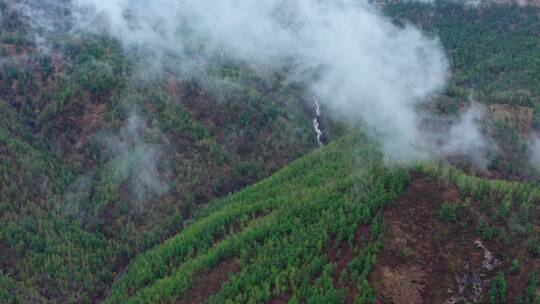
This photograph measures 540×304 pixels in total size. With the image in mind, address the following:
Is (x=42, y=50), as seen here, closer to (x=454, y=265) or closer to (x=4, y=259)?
(x=4, y=259)

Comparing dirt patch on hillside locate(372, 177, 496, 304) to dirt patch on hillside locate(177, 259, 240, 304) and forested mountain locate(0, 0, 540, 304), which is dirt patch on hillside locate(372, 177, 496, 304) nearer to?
forested mountain locate(0, 0, 540, 304)

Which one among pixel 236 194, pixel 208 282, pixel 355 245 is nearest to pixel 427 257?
pixel 355 245

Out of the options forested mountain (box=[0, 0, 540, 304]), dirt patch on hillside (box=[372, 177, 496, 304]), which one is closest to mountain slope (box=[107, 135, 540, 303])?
dirt patch on hillside (box=[372, 177, 496, 304])

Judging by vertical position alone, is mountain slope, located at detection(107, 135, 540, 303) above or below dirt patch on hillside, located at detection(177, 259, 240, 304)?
above

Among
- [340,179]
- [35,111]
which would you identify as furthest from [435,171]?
[35,111]

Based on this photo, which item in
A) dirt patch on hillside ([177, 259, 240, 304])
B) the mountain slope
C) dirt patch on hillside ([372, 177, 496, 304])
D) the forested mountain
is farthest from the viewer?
dirt patch on hillside ([177, 259, 240, 304])

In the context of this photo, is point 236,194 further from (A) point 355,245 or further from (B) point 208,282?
(A) point 355,245

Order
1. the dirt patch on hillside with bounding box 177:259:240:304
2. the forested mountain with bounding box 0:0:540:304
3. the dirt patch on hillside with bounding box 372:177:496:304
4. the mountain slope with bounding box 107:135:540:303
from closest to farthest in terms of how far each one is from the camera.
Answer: the dirt patch on hillside with bounding box 372:177:496:304, the mountain slope with bounding box 107:135:540:303, the forested mountain with bounding box 0:0:540:304, the dirt patch on hillside with bounding box 177:259:240:304

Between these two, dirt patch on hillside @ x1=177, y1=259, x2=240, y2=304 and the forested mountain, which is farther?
dirt patch on hillside @ x1=177, y1=259, x2=240, y2=304
